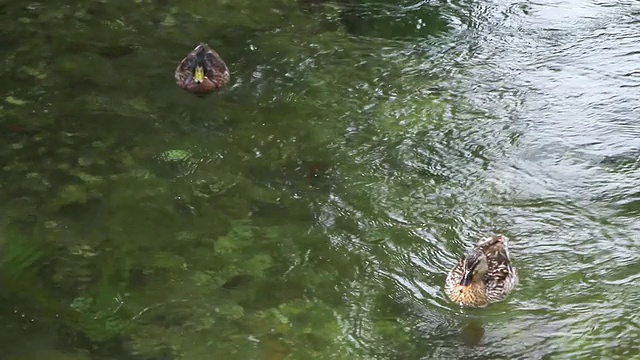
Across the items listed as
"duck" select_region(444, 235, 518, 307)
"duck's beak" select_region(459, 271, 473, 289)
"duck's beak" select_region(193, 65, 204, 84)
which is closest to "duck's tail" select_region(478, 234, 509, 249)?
"duck" select_region(444, 235, 518, 307)

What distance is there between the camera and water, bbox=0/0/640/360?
5242mm

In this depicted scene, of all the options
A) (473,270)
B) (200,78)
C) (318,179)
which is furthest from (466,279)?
(200,78)

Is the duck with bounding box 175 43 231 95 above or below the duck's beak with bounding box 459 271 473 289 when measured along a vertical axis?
above

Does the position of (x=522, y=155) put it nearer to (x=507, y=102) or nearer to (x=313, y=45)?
(x=507, y=102)

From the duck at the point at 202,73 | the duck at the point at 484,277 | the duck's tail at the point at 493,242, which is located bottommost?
the duck at the point at 484,277

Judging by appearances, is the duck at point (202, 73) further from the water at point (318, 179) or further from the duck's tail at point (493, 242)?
the duck's tail at point (493, 242)

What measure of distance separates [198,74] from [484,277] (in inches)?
135

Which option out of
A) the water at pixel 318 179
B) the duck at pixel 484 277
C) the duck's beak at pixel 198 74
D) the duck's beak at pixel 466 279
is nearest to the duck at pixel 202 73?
the duck's beak at pixel 198 74

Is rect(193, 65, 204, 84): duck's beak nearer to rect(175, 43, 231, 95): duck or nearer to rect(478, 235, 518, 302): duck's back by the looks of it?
rect(175, 43, 231, 95): duck

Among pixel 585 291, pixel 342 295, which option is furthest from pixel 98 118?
pixel 585 291

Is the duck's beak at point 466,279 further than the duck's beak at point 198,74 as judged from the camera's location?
No

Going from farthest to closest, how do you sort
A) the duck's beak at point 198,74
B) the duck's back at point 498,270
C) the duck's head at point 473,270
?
the duck's beak at point 198,74 < the duck's back at point 498,270 < the duck's head at point 473,270

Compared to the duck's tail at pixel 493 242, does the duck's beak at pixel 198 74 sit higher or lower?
higher

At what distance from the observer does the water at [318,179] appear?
5.24 meters
